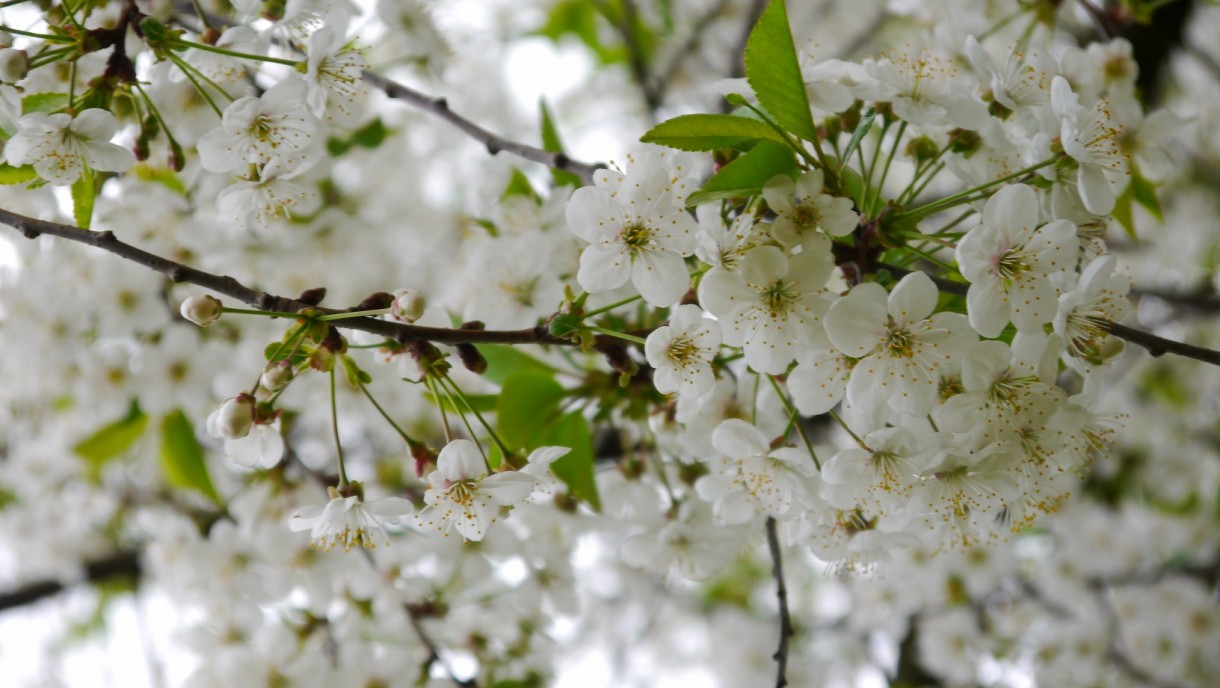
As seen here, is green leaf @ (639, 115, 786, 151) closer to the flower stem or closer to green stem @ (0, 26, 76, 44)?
the flower stem

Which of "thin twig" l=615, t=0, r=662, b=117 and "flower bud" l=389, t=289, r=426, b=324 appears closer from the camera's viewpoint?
"flower bud" l=389, t=289, r=426, b=324

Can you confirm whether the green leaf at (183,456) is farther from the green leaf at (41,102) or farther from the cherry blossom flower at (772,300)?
the cherry blossom flower at (772,300)

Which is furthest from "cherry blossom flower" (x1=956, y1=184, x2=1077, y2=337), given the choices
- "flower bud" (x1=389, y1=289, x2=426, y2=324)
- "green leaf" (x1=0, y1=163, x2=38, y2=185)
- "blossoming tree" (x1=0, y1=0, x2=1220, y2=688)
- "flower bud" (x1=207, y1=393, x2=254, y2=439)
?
"green leaf" (x1=0, y1=163, x2=38, y2=185)

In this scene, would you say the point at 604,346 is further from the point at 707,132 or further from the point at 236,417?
the point at 236,417

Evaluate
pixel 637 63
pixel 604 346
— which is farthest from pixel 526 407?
pixel 637 63

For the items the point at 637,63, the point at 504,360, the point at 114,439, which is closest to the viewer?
the point at 504,360
